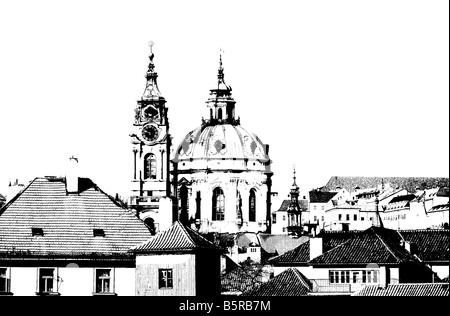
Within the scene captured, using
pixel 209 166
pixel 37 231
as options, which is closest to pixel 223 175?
pixel 209 166

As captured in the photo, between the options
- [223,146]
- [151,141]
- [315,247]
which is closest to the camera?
[315,247]

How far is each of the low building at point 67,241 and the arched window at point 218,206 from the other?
119905 millimetres

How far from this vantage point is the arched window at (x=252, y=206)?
16488 cm

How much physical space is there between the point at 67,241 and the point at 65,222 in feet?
3.76

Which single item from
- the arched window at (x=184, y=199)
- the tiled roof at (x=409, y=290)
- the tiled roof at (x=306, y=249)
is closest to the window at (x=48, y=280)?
the tiled roof at (x=409, y=290)

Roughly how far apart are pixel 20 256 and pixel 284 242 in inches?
3787

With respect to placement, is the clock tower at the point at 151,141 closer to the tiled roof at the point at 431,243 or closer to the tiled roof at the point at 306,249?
the tiled roof at the point at 431,243

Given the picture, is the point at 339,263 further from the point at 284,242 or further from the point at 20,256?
the point at 284,242

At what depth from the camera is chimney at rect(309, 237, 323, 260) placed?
61625 millimetres

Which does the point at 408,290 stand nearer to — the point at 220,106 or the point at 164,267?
the point at 164,267

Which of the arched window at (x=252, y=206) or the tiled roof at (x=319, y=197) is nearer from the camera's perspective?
the arched window at (x=252, y=206)

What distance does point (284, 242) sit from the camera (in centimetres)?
13650

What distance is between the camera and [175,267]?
1640 inches
